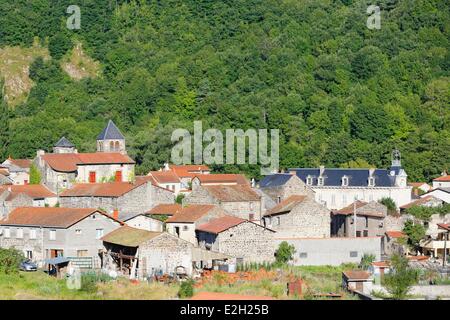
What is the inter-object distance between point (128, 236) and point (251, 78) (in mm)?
48575

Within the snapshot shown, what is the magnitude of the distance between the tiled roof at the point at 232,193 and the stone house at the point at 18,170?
13755 millimetres

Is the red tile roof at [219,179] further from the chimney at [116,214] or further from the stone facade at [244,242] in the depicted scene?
the stone facade at [244,242]

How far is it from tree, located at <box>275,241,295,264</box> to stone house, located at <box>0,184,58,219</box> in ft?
42.1

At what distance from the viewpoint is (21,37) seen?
351ft

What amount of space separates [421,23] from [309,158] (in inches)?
1070

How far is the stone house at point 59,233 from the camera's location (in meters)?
46.3

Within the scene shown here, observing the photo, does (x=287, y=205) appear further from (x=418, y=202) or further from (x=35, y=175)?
(x=35, y=175)

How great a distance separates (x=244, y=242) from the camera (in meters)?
46.2

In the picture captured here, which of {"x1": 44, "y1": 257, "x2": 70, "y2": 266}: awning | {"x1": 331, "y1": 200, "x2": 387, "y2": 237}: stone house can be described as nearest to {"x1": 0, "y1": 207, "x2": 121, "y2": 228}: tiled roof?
{"x1": 44, "y1": 257, "x2": 70, "y2": 266}: awning

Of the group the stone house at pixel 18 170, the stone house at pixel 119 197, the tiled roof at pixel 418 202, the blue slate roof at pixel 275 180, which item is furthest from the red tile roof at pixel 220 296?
the stone house at pixel 18 170
